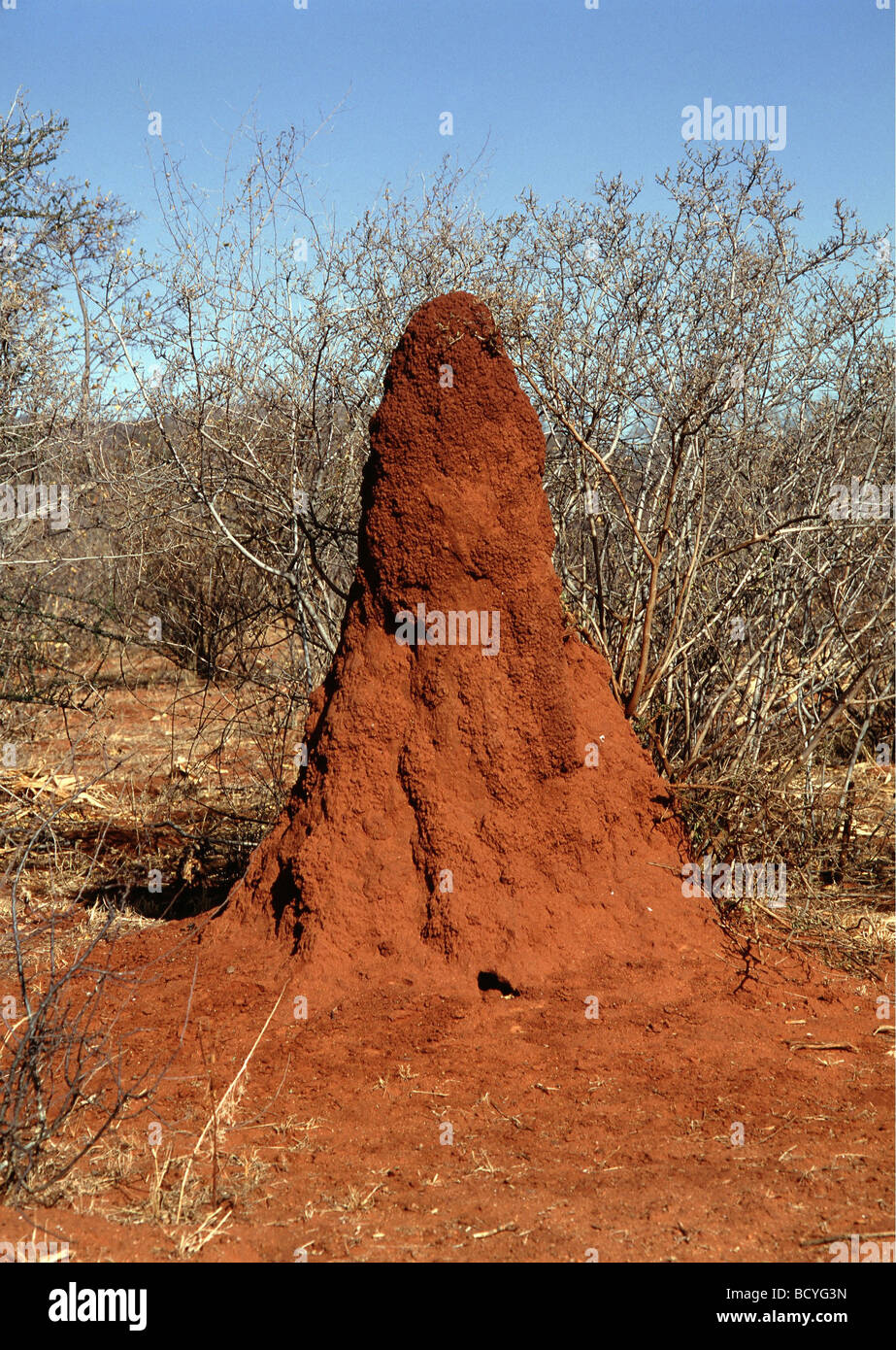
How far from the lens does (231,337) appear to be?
6.57m

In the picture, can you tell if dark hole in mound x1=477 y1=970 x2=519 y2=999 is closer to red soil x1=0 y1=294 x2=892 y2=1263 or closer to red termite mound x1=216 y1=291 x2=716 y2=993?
red soil x1=0 y1=294 x2=892 y2=1263

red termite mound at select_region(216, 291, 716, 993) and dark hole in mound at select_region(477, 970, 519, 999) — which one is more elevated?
red termite mound at select_region(216, 291, 716, 993)

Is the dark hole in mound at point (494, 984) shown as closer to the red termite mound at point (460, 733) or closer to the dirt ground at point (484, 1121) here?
the dirt ground at point (484, 1121)

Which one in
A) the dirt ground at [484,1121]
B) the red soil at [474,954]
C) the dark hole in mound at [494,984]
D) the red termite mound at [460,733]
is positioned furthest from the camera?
the red termite mound at [460,733]

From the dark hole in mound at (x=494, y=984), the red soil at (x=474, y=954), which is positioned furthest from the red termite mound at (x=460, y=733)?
the dark hole in mound at (x=494, y=984)

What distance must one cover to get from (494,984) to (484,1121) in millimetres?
793

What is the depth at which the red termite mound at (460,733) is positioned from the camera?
177 inches

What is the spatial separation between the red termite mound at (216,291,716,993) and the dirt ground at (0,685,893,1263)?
0.92 feet

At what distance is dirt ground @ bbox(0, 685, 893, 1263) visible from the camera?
292 centimetres

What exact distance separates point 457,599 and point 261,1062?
1.79 metres

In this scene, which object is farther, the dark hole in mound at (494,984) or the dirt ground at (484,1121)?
the dark hole in mound at (494,984)

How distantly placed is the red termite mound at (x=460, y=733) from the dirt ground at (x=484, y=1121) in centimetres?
28

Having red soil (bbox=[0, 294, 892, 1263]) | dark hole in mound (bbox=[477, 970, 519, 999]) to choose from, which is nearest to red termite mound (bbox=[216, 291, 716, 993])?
red soil (bbox=[0, 294, 892, 1263])

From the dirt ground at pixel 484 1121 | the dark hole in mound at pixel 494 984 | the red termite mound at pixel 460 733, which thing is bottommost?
the dirt ground at pixel 484 1121
